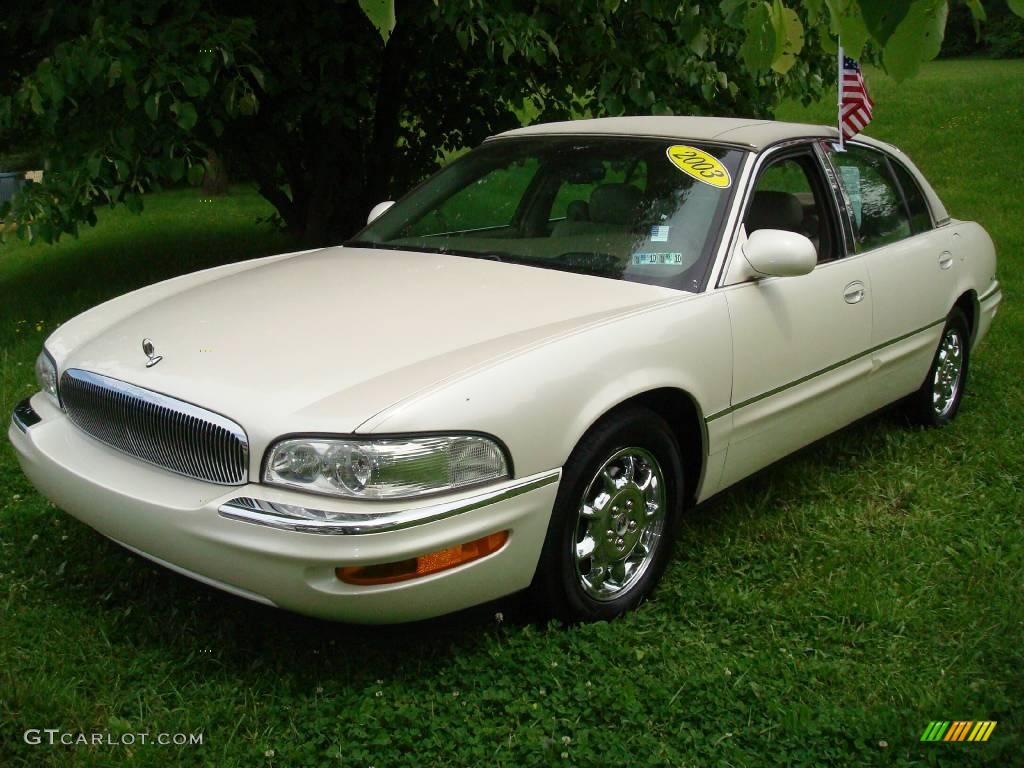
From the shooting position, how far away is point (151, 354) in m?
3.15

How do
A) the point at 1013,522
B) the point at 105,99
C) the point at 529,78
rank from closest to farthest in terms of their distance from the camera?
the point at 1013,522 → the point at 105,99 → the point at 529,78

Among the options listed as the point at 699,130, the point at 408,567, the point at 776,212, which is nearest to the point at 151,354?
the point at 408,567

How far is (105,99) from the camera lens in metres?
6.77

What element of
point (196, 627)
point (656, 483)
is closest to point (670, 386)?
point (656, 483)

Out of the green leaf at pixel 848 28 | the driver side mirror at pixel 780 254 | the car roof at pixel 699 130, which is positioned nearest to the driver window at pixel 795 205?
the car roof at pixel 699 130

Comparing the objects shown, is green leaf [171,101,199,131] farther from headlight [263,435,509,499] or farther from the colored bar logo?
the colored bar logo

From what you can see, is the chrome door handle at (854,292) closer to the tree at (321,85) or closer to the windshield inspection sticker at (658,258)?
the windshield inspection sticker at (658,258)

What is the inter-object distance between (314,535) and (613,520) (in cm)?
105

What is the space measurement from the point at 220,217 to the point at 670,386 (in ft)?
42.1

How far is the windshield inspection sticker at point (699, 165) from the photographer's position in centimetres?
390

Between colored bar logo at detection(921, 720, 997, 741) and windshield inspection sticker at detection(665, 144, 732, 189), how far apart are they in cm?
193

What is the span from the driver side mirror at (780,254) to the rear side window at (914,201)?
153 cm

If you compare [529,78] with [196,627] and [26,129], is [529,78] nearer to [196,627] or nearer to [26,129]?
[26,129]

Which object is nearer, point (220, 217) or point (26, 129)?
point (26, 129)
